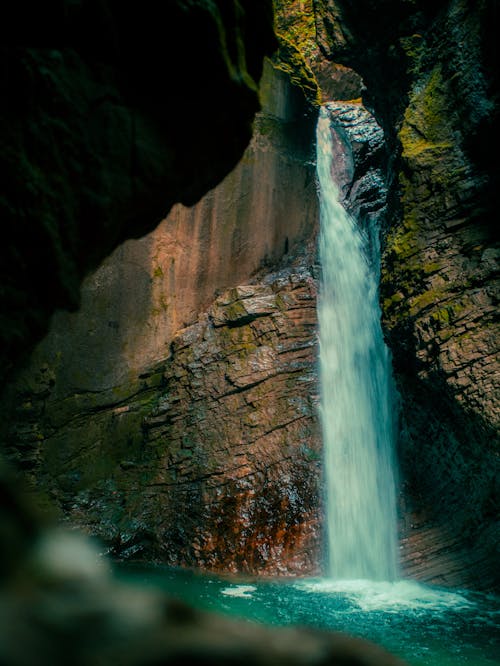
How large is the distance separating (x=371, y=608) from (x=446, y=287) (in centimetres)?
496

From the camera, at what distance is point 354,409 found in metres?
11.9

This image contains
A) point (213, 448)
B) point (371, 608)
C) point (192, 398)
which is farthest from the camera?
point (192, 398)

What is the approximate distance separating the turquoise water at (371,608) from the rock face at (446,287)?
0.97m

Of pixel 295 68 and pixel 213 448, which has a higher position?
pixel 295 68

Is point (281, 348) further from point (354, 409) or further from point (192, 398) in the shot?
point (192, 398)

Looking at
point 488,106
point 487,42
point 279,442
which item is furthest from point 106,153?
point 279,442

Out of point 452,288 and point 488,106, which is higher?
point 488,106

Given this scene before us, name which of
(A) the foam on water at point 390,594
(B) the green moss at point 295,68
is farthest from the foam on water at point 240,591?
(B) the green moss at point 295,68

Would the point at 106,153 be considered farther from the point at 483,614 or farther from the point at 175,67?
the point at 483,614

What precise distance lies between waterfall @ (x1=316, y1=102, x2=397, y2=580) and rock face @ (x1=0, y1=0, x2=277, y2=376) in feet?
25.9

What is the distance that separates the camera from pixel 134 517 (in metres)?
10.9

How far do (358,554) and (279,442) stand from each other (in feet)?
8.73

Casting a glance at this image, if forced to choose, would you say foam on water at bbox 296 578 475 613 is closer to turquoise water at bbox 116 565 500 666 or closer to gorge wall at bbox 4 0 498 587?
turquoise water at bbox 116 565 500 666

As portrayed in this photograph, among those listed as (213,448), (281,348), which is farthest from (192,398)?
(281,348)
